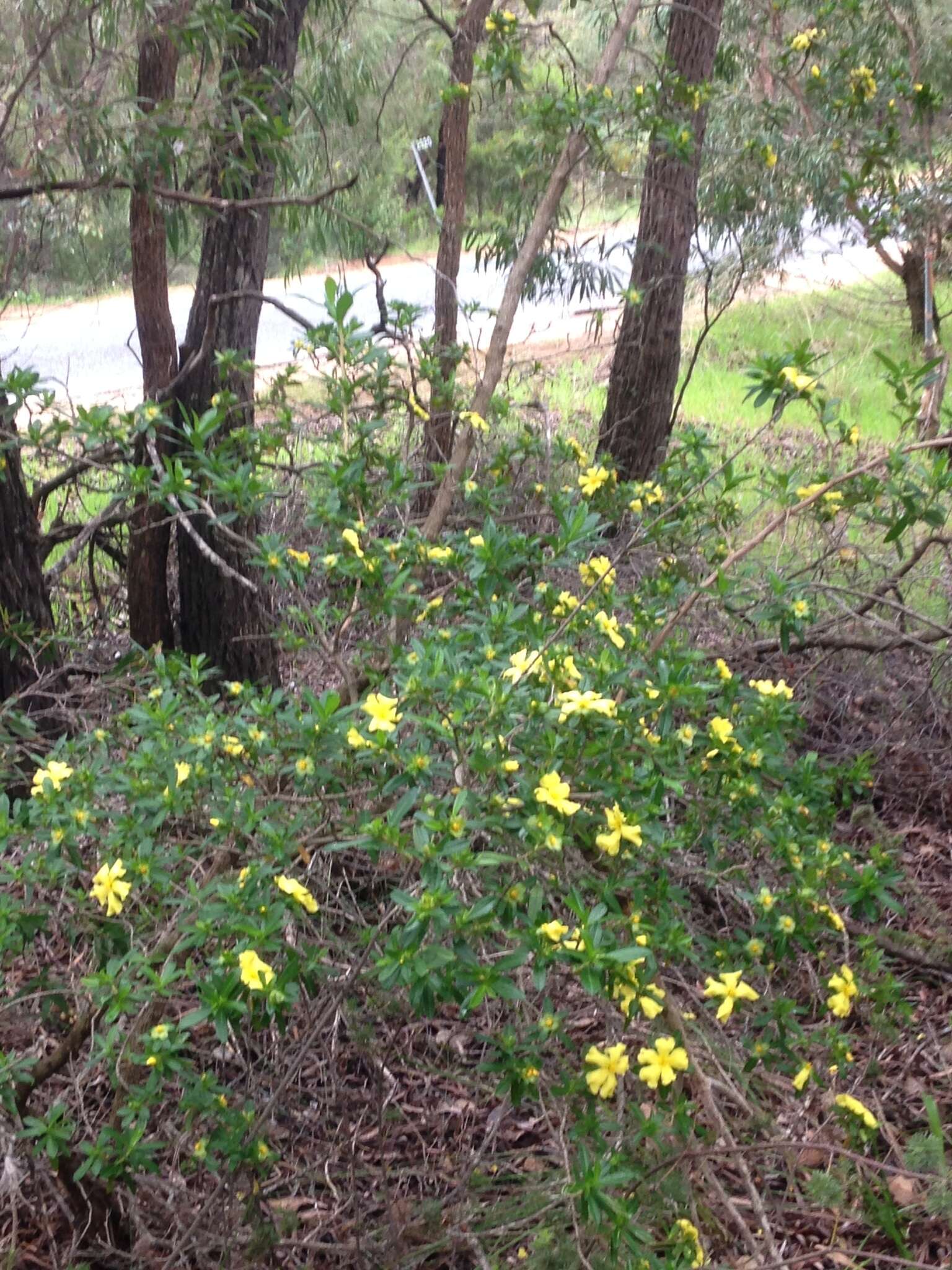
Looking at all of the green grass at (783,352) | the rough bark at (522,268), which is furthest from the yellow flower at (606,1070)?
the green grass at (783,352)

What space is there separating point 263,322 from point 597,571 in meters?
10.2

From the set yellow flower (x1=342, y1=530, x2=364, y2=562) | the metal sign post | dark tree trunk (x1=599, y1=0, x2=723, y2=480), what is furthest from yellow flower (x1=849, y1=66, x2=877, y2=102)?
yellow flower (x1=342, y1=530, x2=364, y2=562)

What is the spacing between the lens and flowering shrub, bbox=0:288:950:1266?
1903 mm

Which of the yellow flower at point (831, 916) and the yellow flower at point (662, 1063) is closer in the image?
the yellow flower at point (662, 1063)

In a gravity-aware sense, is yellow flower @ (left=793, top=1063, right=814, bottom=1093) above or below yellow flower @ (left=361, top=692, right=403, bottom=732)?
below

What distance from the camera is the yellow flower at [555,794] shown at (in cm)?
182

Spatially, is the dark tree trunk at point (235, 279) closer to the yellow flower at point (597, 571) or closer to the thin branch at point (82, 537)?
the thin branch at point (82, 537)

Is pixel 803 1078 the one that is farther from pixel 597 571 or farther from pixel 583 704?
pixel 597 571

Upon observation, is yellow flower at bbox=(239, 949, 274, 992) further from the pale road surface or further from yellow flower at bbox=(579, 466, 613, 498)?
the pale road surface

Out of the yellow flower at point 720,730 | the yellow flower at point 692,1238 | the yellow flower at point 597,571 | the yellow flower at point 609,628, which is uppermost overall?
the yellow flower at point 597,571

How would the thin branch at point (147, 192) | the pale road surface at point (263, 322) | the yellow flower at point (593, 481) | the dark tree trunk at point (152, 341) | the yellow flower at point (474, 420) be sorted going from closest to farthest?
the yellow flower at point (593, 481) → the yellow flower at point (474, 420) → the thin branch at point (147, 192) → the dark tree trunk at point (152, 341) → the pale road surface at point (263, 322)

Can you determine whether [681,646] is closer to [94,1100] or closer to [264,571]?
[264,571]

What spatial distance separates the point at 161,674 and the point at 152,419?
780mm

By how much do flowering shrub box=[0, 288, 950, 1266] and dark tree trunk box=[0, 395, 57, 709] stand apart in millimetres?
1122
